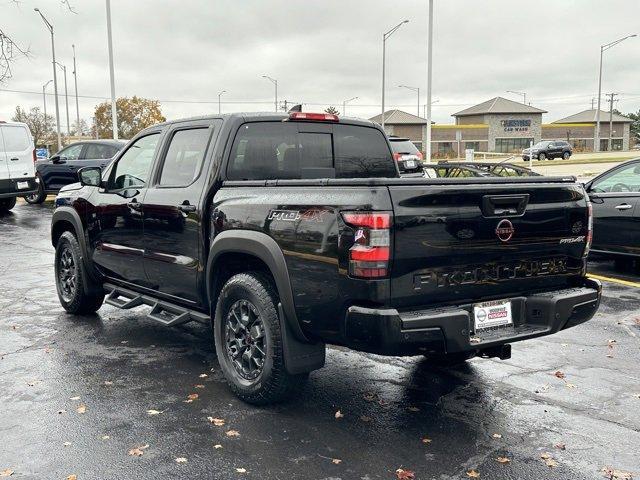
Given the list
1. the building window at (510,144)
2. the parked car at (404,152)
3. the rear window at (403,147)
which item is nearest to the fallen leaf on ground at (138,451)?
the parked car at (404,152)

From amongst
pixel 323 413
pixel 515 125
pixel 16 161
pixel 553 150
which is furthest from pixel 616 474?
pixel 515 125

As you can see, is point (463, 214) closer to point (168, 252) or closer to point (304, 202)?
point (304, 202)

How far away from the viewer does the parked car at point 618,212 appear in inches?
337

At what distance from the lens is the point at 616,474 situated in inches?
139

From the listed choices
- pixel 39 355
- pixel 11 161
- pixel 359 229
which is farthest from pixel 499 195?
pixel 11 161

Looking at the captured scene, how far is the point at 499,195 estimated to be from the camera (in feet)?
13.0

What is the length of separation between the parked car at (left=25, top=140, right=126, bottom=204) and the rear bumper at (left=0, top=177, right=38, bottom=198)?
0.36m

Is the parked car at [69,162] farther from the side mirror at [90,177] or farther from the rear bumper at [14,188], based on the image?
the side mirror at [90,177]

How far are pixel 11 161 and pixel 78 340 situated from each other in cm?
1260

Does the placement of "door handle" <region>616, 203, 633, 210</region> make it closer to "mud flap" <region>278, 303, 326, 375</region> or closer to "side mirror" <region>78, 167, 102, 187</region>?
"mud flap" <region>278, 303, 326, 375</region>

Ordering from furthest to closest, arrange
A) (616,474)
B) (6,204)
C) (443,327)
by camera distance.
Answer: (6,204) < (443,327) < (616,474)

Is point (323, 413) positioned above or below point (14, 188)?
below

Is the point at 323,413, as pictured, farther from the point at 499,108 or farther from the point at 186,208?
the point at 499,108

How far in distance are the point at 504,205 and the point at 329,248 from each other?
112cm
